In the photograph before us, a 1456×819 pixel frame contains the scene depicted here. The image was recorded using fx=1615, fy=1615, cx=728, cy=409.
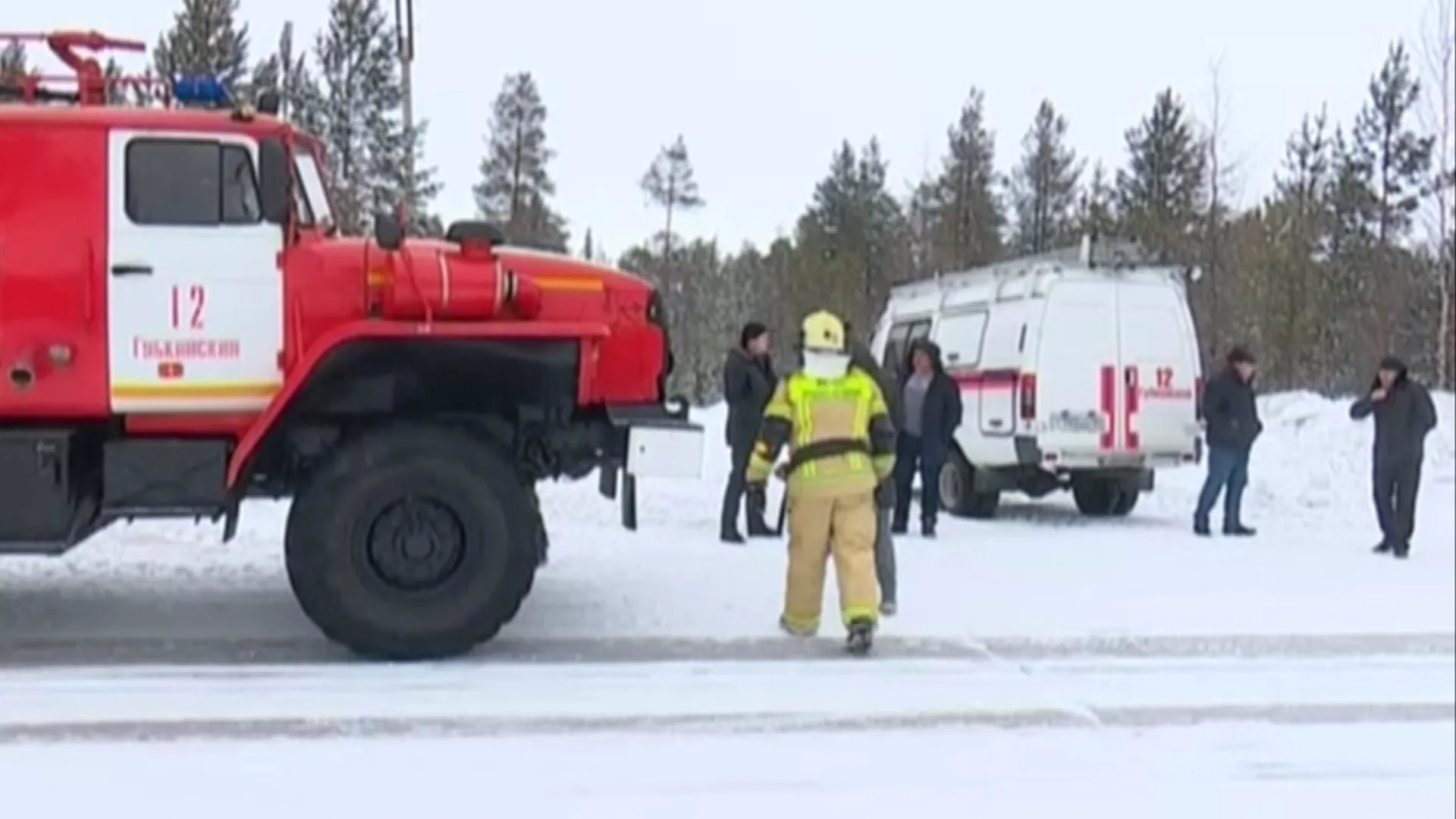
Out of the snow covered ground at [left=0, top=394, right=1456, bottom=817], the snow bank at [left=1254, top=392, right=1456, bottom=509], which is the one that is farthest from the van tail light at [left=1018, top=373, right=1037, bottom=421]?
the snow bank at [left=1254, top=392, right=1456, bottom=509]

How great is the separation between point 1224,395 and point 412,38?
28.2 feet

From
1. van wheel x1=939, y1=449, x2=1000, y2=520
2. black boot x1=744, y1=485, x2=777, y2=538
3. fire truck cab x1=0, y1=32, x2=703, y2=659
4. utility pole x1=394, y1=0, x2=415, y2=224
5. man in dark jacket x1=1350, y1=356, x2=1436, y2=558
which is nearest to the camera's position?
utility pole x1=394, y1=0, x2=415, y2=224

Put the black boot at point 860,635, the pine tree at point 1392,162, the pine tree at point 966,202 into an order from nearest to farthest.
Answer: the pine tree at point 1392,162, the black boot at point 860,635, the pine tree at point 966,202

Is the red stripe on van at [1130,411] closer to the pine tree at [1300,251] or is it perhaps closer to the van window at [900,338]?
the pine tree at [1300,251]

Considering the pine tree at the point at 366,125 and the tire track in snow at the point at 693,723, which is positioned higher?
the pine tree at the point at 366,125

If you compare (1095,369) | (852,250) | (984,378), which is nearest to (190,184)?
(1095,369)

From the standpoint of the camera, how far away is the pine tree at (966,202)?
34.7 ft

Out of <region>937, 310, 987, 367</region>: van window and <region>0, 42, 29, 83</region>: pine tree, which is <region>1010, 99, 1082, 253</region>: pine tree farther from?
<region>0, 42, 29, 83</region>: pine tree

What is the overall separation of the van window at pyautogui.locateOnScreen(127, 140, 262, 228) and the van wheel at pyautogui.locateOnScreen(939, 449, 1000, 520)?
344 inches

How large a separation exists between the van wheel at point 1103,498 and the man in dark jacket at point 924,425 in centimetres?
219

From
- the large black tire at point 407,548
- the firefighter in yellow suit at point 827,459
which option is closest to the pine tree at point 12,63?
the large black tire at point 407,548

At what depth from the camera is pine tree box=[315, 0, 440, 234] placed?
21.9ft

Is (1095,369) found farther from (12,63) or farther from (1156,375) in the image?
(12,63)

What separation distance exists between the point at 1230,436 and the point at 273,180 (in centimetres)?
845
